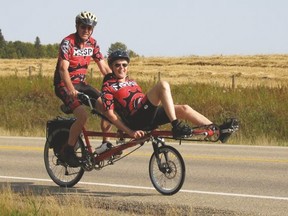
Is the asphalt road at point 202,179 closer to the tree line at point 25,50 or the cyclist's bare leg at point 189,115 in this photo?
the cyclist's bare leg at point 189,115

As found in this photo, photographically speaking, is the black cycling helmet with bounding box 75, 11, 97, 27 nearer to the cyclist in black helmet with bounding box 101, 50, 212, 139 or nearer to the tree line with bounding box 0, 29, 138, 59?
the cyclist in black helmet with bounding box 101, 50, 212, 139

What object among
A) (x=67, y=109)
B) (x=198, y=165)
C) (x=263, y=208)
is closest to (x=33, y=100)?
(x=198, y=165)

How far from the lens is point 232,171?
38.7ft

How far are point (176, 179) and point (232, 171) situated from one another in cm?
267

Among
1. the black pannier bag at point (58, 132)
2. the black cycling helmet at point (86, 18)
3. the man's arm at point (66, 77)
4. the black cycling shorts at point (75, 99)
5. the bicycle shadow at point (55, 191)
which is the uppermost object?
the black cycling helmet at point (86, 18)

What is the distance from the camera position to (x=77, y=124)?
32.3ft

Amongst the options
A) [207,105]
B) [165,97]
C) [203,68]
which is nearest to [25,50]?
[203,68]

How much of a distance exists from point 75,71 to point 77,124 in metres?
0.70

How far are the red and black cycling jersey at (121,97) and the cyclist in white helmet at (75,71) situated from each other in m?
0.24

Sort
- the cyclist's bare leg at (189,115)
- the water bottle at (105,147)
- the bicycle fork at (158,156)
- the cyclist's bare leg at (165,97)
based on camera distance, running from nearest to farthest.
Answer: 1. the cyclist's bare leg at (165,97)
2. the cyclist's bare leg at (189,115)
3. the bicycle fork at (158,156)
4. the water bottle at (105,147)

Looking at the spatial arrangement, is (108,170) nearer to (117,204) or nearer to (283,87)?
(117,204)

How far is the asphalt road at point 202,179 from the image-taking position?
9.10 meters

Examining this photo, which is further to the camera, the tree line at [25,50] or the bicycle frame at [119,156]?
the tree line at [25,50]

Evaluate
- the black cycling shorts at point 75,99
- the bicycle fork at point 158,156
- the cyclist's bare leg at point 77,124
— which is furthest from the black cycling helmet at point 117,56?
the bicycle fork at point 158,156
